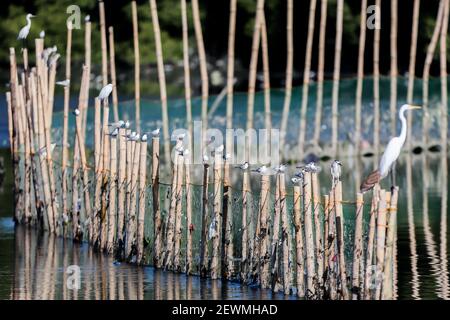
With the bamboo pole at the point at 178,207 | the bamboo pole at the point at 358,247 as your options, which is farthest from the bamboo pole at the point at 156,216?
the bamboo pole at the point at 358,247

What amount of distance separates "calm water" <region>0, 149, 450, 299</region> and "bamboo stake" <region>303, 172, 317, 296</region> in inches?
25.6

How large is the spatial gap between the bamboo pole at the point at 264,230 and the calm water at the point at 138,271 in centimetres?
29

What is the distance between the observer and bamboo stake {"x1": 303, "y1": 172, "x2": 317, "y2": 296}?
61.8ft

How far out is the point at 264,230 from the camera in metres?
19.8

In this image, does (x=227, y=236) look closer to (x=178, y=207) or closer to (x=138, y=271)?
(x=178, y=207)

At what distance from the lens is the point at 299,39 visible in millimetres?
56344

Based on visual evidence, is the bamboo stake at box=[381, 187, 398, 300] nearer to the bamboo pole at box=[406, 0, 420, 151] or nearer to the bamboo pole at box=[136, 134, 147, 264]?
the bamboo pole at box=[136, 134, 147, 264]

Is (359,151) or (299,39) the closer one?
(359,151)

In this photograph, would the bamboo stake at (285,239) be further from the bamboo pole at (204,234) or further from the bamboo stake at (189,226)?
the bamboo stake at (189,226)

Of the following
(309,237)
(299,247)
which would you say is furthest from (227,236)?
(309,237)

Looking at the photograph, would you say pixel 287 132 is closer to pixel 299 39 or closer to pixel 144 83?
pixel 299 39
